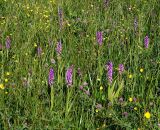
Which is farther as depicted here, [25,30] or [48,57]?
[25,30]

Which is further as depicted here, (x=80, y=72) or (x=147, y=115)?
(x=80, y=72)

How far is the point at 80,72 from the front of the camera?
2941 mm

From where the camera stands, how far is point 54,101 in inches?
102

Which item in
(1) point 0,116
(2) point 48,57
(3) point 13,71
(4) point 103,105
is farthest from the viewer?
(2) point 48,57

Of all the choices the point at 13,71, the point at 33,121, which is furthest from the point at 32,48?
the point at 33,121

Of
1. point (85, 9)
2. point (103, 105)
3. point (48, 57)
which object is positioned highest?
point (85, 9)

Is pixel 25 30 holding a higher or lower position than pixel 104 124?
higher

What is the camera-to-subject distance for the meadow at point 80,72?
2.46 metres

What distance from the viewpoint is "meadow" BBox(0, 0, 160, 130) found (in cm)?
246

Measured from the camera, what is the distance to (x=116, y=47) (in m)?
3.46

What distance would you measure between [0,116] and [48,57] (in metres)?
0.92

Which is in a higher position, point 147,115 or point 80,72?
point 80,72

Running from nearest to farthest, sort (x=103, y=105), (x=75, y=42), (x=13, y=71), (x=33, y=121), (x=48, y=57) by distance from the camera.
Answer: (x=33, y=121) → (x=103, y=105) → (x=13, y=71) → (x=48, y=57) → (x=75, y=42)

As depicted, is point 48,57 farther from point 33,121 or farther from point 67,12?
point 67,12
